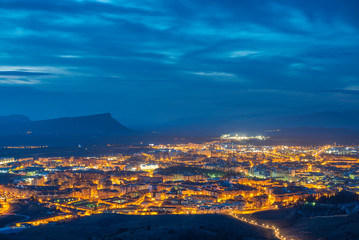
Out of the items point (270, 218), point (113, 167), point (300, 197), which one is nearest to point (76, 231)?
point (270, 218)

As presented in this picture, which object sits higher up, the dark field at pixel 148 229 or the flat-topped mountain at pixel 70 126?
the flat-topped mountain at pixel 70 126

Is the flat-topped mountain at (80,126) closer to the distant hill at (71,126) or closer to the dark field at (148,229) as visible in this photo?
the distant hill at (71,126)

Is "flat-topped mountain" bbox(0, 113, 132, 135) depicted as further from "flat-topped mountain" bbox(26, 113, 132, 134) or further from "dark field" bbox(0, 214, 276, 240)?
"dark field" bbox(0, 214, 276, 240)

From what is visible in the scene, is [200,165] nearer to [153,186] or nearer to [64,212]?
[153,186]

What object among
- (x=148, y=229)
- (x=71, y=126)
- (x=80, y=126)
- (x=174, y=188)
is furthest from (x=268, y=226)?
(x=80, y=126)

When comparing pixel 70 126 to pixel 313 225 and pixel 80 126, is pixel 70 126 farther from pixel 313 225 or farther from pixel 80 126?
pixel 313 225

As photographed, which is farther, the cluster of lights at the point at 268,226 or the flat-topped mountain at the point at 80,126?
the flat-topped mountain at the point at 80,126

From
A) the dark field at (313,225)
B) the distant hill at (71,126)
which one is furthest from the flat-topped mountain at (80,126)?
the dark field at (313,225)

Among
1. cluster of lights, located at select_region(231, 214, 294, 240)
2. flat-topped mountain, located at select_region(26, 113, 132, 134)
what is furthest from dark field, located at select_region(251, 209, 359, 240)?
flat-topped mountain, located at select_region(26, 113, 132, 134)
